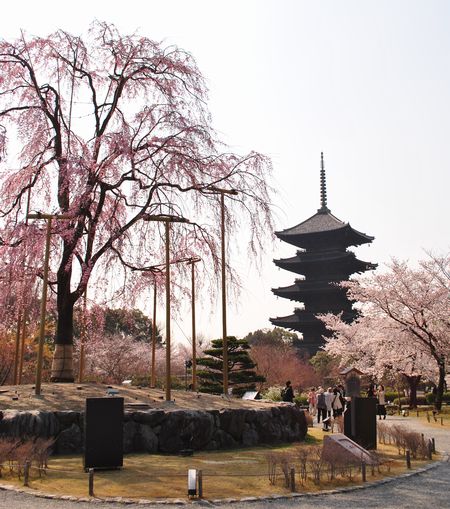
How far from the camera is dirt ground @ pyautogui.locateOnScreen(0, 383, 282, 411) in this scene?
14.1 m

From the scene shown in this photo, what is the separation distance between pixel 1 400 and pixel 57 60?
1054cm

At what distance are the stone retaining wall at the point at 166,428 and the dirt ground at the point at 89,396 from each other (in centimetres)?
58

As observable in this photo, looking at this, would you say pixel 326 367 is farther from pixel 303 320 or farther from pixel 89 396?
pixel 89 396

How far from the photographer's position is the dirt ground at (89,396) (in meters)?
14.1

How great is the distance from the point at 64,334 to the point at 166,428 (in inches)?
220

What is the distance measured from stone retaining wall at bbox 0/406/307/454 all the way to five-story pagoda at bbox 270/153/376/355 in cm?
4180

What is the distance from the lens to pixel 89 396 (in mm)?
15172

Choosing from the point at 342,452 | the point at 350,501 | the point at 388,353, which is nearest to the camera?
the point at 350,501

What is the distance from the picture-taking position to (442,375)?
100 feet

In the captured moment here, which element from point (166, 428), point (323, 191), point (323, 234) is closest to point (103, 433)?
point (166, 428)

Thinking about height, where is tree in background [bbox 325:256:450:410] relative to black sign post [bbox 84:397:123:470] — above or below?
above

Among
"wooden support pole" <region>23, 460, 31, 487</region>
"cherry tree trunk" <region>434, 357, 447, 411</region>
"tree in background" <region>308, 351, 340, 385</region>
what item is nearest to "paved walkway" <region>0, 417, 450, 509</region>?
"wooden support pole" <region>23, 460, 31, 487</region>

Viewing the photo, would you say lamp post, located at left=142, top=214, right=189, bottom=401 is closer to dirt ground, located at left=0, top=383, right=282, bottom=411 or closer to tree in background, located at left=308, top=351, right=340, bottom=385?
dirt ground, located at left=0, top=383, right=282, bottom=411

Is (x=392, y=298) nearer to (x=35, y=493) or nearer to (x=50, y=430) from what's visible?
(x=50, y=430)
